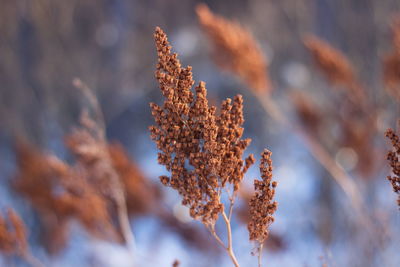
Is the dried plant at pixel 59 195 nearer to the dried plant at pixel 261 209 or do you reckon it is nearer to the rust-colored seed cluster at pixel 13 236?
the rust-colored seed cluster at pixel 13 236

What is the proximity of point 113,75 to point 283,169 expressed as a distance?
8.10 feet

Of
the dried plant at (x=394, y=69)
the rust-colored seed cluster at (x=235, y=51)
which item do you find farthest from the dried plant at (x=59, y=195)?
the dried plant at (x=394, y=69)

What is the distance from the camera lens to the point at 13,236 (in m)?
2.20

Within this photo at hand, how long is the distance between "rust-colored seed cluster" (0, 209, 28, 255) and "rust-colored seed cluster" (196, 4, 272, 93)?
1.69 m

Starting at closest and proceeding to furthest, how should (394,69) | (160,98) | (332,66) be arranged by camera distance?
1. (394,69)
2. (332,66)
3. (160,98)

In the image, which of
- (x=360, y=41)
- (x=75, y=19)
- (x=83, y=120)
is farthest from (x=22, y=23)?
(x=360, y=41)

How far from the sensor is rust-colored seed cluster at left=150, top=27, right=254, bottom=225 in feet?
3.41

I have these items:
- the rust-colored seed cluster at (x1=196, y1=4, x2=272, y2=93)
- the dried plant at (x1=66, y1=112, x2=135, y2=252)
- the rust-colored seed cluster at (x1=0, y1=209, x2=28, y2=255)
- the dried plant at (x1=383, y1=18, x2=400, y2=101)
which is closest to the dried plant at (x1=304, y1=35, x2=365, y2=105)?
the dried plant at (x1=383, y1=18, x2=400, y2=101)

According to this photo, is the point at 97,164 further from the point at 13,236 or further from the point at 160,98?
the point at 160,98

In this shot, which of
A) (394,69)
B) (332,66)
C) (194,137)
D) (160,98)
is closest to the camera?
(194,137)

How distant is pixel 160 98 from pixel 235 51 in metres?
2.39

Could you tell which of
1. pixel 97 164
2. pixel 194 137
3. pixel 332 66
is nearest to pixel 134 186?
pixel 97 164

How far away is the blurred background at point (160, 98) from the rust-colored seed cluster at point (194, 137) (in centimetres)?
256

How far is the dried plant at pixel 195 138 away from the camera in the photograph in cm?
104
